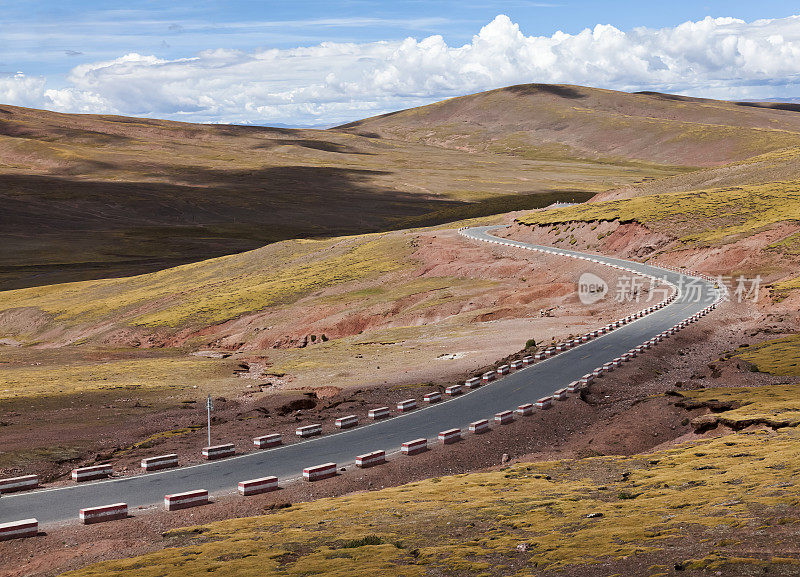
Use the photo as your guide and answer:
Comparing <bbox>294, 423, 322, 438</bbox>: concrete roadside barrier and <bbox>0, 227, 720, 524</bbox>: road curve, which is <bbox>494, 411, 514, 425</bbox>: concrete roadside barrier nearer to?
<bbox>0, 227, 720, 524</bbox>: road curve

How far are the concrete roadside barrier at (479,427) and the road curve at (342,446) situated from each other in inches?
55.0

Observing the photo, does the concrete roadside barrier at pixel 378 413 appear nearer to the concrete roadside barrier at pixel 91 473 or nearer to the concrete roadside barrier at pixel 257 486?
the concrete roadside barrier at pixel 257 486

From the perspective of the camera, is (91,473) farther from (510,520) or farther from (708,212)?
(708,212)

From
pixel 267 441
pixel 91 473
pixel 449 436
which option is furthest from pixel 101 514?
pixel 449 436

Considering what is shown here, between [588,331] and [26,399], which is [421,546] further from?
[588,331]

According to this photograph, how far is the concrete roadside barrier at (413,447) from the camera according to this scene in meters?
35.8

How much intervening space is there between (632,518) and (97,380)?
159 feet

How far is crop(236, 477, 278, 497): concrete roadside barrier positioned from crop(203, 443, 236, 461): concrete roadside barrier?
4609 millimetres

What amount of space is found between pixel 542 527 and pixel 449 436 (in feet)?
46.5

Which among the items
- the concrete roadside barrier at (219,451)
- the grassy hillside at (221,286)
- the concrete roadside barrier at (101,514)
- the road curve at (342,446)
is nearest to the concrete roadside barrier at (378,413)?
the road curve at (342,446)

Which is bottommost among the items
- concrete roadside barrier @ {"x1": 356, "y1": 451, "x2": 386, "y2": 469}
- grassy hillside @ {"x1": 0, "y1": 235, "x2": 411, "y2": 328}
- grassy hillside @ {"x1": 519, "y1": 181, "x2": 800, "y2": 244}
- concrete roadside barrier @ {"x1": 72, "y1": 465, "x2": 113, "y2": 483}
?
concrete roadside barrier @ {"x1": 356, "y1": 451, "x2": 386, "y2": 469}

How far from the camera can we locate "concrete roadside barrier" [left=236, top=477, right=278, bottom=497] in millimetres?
30367

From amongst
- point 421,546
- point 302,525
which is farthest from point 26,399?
point 421,546

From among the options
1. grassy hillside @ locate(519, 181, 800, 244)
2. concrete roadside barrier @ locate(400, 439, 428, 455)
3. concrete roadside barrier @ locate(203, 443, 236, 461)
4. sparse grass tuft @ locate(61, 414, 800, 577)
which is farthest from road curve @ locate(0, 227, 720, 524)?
grassy hillside @ locate(519, 181, 800, 244)
